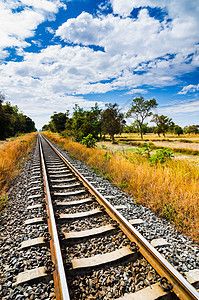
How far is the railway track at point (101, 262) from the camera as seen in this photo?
1.79 metres

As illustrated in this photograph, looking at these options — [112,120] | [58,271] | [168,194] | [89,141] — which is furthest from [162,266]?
[112,120]

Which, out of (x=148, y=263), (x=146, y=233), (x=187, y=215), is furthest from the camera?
(x=187, y=215)

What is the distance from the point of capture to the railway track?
179cm

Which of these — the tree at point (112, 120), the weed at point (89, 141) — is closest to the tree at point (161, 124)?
the tree at point (112, 120)

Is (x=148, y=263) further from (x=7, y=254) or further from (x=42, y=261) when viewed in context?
(x=7, y=254)

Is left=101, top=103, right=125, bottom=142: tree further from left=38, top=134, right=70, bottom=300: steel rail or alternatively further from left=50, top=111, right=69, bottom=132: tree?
left=38, top=134, right=70, bottom=300: steel rail

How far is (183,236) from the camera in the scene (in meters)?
2.79

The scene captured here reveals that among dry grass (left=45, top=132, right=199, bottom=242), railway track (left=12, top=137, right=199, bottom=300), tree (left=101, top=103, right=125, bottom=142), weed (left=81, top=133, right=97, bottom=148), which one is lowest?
railway track (left=12, top=137, right=199, bottom=300)

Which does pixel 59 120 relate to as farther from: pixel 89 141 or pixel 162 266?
pixel 162 266

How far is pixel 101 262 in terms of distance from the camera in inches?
85.5

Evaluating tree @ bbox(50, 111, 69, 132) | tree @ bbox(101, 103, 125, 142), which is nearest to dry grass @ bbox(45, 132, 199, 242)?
tree @ bbox(101, 103, 125, 142)

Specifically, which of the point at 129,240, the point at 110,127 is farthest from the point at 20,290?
the point at 110,127

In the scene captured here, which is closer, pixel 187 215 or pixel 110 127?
pixel 187 215

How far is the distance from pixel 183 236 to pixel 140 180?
212cm
